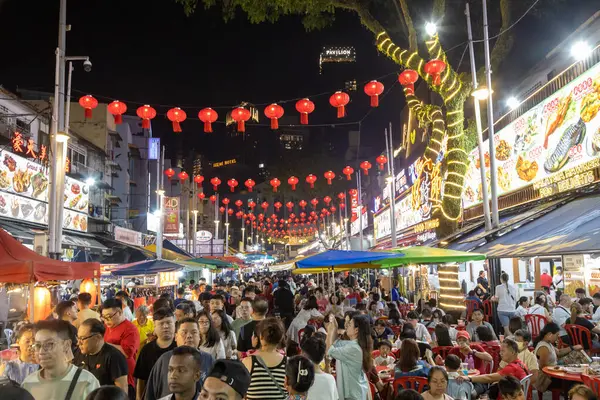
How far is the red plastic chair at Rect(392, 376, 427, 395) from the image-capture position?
271 inches

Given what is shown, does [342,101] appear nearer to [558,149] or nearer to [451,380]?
[558,149]

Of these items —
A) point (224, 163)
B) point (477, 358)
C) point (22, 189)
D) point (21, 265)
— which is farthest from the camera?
point (224, 163)

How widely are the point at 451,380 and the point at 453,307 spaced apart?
10.8 m

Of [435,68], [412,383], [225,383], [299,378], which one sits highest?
[435,68]

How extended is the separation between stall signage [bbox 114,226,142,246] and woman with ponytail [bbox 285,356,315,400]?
91.5 ft

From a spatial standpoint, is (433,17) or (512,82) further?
(512,82)

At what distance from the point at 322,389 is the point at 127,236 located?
2958 centimetres

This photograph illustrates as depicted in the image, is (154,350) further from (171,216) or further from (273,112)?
(171,216)

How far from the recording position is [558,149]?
14688 mm

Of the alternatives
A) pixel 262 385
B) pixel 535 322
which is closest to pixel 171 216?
pixel 535 322

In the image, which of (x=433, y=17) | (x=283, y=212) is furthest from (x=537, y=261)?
(x=283, y=212)

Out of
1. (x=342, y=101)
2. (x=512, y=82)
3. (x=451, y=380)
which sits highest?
(x=512, y=82)

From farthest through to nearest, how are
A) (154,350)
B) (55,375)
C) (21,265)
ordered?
(21,265)
(154,350)
(55,375)

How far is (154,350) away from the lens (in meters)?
5.82
